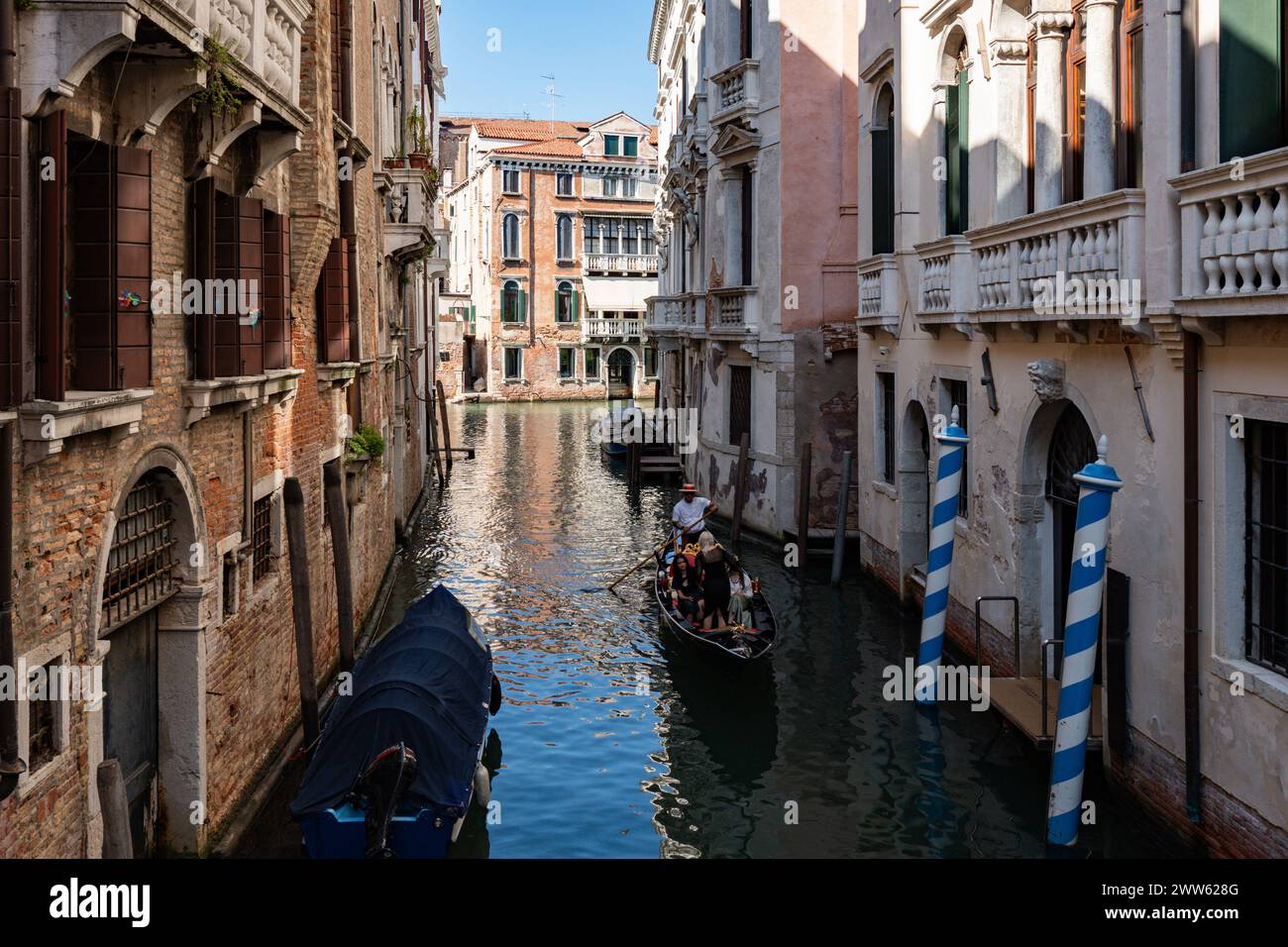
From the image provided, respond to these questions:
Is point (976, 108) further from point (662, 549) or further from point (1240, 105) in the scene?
point (662, 549)

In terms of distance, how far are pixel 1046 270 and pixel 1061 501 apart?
1939 mm

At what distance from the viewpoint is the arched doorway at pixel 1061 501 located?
973 centimetres

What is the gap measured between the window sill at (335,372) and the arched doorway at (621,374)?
37.9 meters

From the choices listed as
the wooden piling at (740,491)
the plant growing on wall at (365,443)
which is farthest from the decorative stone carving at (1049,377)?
the wooden piling at (740,491)

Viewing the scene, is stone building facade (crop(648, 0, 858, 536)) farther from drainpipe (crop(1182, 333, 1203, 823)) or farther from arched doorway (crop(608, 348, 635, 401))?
arched doorway (crop(608, 348, 635, 401))

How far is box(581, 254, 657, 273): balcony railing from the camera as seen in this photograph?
4825cm

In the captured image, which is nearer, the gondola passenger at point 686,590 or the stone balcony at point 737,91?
the gondola passenger at point 686,590

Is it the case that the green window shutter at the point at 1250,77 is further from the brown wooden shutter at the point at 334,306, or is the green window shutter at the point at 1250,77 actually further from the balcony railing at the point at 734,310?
the balcony railing at the point at 734,310

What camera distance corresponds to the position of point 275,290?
342 inches

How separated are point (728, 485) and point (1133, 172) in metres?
12.7

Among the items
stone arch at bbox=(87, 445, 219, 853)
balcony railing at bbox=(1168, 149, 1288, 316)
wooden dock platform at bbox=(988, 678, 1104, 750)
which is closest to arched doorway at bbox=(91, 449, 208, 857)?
stone arch at bbox=(87, 445, 219, 853)

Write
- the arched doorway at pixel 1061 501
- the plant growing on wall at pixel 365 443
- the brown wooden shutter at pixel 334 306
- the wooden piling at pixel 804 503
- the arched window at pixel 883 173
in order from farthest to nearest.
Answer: the wooden piling at pixel 804 503 < the arched window at pixel 883 173 < the plant growing on wall at pixel 365 443 < the brown wooden shutter at pixel 334 306 < the arched doorway at pixel 1061 501

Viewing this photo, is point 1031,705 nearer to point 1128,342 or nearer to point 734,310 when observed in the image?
point 1128,342

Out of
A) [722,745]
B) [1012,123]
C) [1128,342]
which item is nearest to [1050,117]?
[1012,123]
